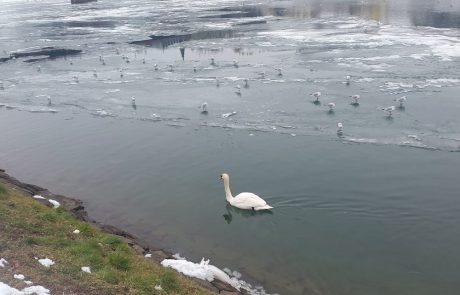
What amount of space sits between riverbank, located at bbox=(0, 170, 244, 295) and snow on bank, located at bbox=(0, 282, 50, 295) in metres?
0.16

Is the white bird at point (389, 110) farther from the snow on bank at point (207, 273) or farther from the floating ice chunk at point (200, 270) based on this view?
the floating ice chunk at point (200, 270)

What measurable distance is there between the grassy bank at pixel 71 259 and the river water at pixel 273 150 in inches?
124

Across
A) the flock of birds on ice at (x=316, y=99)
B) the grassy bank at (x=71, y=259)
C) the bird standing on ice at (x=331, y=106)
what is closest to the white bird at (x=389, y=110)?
the flock of birds on ice at (x=316, y=99)

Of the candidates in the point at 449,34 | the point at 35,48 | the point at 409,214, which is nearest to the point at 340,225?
the point at 409,214

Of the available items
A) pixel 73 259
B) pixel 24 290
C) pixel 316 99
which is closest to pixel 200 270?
pixel 73 259

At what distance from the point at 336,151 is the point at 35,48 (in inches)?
1616

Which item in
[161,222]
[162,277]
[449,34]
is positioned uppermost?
[449,34]

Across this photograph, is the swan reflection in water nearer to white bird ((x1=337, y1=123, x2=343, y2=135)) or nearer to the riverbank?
the riverbank

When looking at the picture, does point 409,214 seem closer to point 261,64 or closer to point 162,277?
point 162,277

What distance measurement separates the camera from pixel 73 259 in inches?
422

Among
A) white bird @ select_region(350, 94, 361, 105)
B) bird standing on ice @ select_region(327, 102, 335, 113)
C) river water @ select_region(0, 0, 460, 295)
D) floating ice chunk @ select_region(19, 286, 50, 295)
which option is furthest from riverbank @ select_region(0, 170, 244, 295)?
white bird @ select_region(350, 94, 361, 105)

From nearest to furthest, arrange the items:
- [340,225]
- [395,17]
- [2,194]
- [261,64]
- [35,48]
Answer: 1. [2,194]
2. [340,225]
3. [261,64]
4. [35,48]
5. [395,17]

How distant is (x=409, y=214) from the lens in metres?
16.2

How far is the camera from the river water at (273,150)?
1456cm
